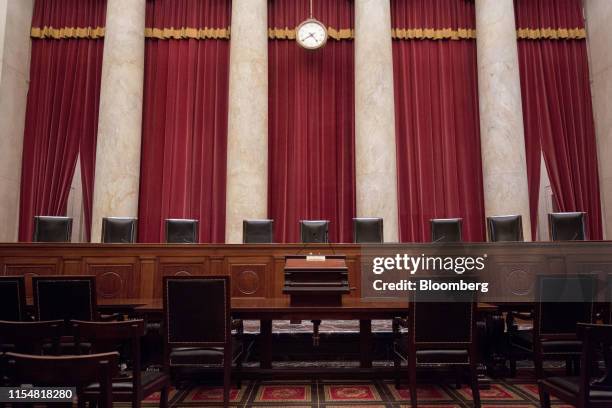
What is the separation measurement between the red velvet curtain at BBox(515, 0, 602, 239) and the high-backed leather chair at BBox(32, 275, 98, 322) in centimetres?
657

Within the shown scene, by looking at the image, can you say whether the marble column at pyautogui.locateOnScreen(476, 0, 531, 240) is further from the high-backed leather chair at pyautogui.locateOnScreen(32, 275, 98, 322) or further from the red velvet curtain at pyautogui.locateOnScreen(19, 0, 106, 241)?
the red velvet curtain at pyautogui.locateOnScreen(19, 0, 106, 241)

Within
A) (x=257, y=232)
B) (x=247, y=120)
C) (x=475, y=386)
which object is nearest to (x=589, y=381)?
(x=475, y=386)

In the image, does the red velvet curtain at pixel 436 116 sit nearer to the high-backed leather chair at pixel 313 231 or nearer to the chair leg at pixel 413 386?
→ the high-backed leather chair at pixel 313 231

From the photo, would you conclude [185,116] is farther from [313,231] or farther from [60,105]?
[313,231]

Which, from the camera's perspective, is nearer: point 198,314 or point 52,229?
point 198,314

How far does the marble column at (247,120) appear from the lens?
6.88m

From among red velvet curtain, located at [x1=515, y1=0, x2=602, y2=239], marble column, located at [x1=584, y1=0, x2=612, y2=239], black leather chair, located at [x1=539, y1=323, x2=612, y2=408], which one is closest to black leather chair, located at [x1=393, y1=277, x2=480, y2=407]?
black leather chair, located at [x1=539, y1=323, x2=612, y2=408]

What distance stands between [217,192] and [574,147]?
18.5 feet

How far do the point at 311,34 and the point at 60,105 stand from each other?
13.4 ft

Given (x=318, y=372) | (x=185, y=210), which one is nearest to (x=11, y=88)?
(x=185, y=210)

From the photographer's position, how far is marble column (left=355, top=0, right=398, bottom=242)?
6895 mm

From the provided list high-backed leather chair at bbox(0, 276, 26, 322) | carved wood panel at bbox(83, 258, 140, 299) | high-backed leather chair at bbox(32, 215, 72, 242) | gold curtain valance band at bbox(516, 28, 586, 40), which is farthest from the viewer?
gold curtain valance band at bbox(516, 28, 586, 40)

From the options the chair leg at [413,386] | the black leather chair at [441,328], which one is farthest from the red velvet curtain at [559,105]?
the chair leg at [413,386]

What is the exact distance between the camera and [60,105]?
25.7ft
